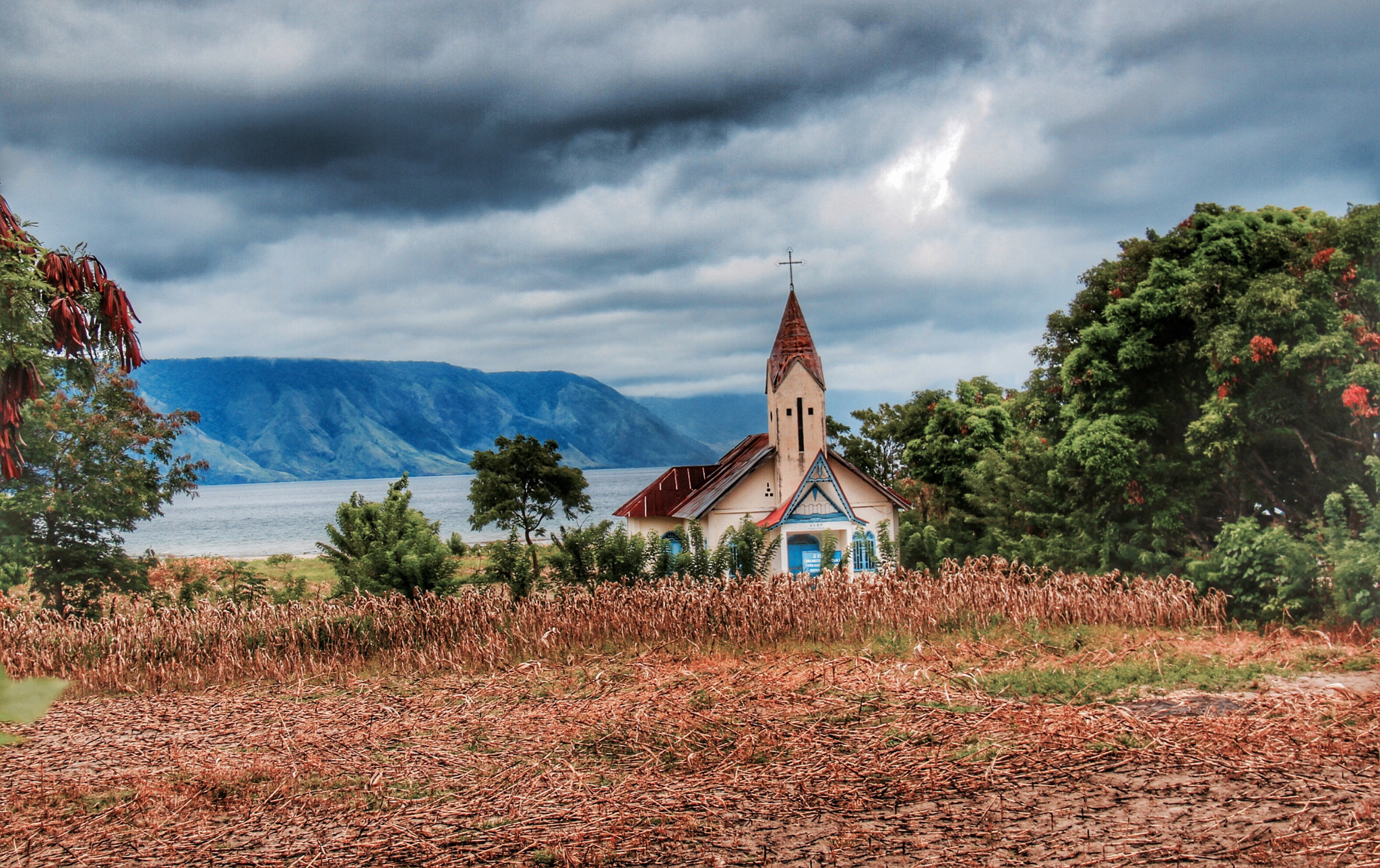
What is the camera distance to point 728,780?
6.70m

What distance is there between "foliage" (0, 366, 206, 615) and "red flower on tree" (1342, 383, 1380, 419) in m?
21.9

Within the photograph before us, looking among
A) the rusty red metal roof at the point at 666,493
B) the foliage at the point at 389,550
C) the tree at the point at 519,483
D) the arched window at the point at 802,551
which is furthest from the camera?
the tree at the point at 519,483

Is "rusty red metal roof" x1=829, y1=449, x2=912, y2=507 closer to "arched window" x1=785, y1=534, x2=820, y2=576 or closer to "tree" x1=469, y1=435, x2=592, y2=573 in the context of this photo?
"arched window" x1=785, y1=534, x2=820, y2=576

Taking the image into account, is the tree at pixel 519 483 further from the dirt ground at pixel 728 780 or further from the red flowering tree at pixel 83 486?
the dirt ground at pixel 728 780

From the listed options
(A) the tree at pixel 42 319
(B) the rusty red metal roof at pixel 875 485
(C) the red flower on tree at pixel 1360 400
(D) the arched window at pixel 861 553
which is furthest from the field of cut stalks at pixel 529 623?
(B) the rusty red metal roof at pixel 875 485

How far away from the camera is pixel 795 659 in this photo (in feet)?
37.6

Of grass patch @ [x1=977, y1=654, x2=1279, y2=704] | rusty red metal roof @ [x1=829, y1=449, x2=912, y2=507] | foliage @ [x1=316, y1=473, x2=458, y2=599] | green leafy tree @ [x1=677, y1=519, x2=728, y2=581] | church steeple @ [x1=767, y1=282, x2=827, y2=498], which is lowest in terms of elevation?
grass patch @ [x1=977, y1=654, x2=1279, y2=704]

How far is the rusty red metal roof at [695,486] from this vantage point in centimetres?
3065

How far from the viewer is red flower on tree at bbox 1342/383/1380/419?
1380cm

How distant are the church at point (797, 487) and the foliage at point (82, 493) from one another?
16094 mm

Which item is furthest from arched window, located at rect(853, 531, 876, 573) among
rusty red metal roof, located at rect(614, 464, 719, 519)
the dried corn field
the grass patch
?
the grass patch

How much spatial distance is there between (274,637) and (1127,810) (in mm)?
10890

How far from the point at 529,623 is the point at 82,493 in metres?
11.5

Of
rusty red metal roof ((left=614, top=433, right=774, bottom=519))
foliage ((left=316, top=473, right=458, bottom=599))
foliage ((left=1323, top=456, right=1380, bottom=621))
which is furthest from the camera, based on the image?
rusty red metal roof ((left=614, top=433, right=774, bottom=519))
